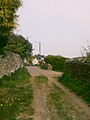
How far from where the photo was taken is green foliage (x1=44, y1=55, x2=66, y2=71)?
57.6 metres

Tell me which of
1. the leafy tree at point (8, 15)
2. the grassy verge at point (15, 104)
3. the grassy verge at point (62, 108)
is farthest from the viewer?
the leafy tree at point (8, 15)

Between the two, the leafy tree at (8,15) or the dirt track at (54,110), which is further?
the leafy tree at (8,15)

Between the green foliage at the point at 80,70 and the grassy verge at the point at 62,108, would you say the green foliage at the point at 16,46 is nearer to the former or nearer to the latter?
the green foliage at the point at 80,70

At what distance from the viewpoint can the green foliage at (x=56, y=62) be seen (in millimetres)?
57619

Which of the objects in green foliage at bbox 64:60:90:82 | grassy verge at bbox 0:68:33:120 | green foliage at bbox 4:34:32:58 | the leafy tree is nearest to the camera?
grassy verge at bbox 0:68:33:120

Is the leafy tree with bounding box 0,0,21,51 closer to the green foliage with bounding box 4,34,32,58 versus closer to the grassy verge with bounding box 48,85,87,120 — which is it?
the grassy verge with bounding box 48,85,87,120

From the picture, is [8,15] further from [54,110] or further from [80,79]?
[80,79]

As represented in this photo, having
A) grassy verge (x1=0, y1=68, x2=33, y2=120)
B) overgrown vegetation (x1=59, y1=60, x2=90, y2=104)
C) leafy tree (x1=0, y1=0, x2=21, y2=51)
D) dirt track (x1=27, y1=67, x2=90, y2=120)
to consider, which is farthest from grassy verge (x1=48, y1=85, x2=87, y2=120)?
leafy tree (x1=0, y1=0, x2=21, y2=51)

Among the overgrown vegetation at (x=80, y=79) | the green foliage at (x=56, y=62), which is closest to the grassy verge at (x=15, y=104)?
the overgrown vegetation at (x=80, y=79)

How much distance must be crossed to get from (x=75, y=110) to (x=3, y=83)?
10.9 metres

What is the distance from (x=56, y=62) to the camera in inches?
2343

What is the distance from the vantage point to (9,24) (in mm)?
22141

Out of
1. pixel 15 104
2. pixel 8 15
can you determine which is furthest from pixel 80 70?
pixel 15 104

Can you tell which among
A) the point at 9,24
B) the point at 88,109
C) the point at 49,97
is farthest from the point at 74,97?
the point at 9,24
